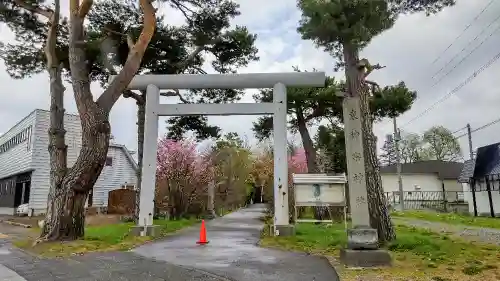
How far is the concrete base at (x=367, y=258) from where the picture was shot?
254 inches

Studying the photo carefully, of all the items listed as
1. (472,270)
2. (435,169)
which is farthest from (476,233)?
(435,169)

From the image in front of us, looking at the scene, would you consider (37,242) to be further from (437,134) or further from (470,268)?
(437,134)

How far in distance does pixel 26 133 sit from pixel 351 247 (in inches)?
972

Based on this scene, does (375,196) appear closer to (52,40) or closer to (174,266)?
(174,266)

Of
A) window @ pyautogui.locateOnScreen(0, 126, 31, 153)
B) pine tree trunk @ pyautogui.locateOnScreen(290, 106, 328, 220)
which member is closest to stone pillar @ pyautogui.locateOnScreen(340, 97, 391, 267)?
pine tree trunk @ pyautogui.locateOnScreen(290, 106, 328, 220)

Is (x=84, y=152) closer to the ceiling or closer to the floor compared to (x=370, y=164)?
closer to the ceiling

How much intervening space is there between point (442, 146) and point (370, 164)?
43.1 meters

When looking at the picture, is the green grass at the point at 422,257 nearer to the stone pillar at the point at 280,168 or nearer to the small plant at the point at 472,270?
the small plant at the point at 472,270

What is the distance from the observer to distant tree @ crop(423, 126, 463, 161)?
4628cm

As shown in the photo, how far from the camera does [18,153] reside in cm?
2639

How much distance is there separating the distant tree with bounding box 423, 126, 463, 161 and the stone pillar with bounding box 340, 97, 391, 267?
142ft

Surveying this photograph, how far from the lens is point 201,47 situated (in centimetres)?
1395

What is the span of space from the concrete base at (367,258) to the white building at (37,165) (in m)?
22.3

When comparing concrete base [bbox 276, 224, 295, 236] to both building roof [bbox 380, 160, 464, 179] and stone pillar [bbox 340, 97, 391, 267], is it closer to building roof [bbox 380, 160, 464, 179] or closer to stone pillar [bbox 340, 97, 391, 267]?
stone pillar [bbox 340, 97, 391, 267]
